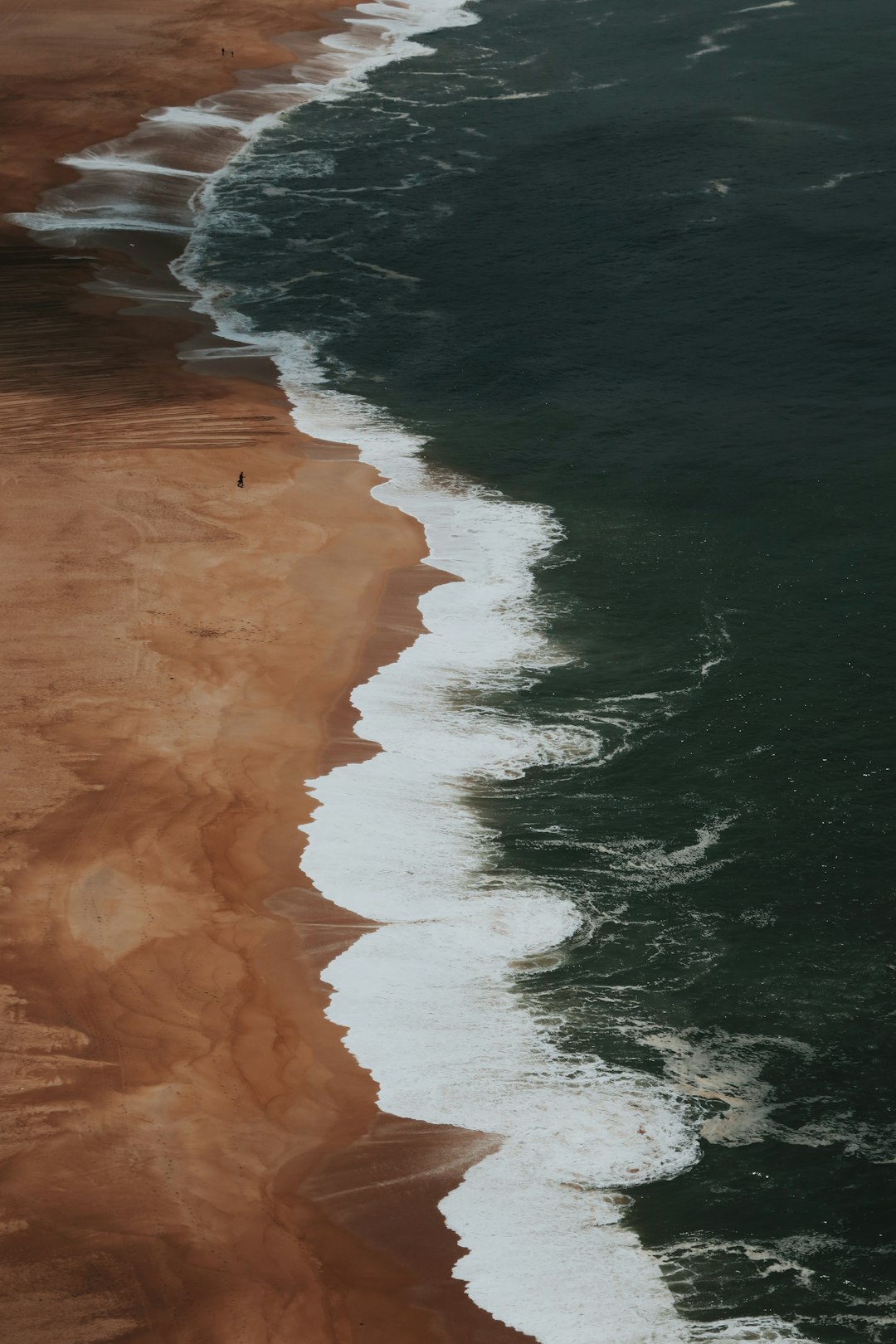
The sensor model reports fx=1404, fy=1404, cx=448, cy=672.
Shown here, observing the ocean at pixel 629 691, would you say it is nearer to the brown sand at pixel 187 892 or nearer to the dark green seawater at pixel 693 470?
the dark green seawater at pixel 693 470

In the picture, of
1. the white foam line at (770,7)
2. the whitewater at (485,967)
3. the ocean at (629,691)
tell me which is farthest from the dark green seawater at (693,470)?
the white foam line at (770,7)

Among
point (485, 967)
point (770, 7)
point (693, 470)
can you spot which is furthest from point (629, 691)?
point (770, 7)

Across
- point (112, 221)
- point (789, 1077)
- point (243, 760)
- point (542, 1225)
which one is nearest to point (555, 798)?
point (243, 760)

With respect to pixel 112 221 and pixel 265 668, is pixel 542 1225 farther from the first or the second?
pixel 112 221

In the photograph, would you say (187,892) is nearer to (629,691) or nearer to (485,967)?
(485,967)

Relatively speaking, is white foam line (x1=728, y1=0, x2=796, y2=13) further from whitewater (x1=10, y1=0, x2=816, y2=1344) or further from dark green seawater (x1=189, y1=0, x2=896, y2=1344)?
whitewater (x1=10, y1=0, x2=816, y2=1344)
